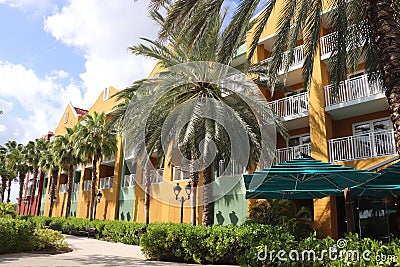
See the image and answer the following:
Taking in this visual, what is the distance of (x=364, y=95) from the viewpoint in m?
14.1

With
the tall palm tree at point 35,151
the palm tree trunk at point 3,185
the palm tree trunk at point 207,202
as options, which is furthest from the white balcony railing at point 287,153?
the palm tree trunk at point 3,185

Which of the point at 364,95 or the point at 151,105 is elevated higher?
the point at 364,95

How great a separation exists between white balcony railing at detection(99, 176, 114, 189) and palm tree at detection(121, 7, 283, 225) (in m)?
15.3

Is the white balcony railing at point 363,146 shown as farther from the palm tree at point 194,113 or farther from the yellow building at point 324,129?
the palm tree at point 194,113

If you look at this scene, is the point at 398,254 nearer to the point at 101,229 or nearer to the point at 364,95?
the point at 364,95

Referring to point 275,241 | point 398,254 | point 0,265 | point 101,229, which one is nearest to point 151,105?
point 0,265

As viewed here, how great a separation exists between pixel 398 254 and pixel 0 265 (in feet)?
31.4

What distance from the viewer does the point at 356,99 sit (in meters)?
14.2

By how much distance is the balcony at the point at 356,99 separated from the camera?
13781mm

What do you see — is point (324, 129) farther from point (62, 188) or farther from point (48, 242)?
point (62, 188)

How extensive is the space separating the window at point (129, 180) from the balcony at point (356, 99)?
608 inches

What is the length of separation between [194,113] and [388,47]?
720 cm

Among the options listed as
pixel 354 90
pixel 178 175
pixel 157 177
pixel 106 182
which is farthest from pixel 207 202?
pixel 106 182

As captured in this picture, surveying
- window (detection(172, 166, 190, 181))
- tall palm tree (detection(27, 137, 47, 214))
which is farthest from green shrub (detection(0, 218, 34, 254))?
tall palm tree (detection(27, 137, 47, 214))
